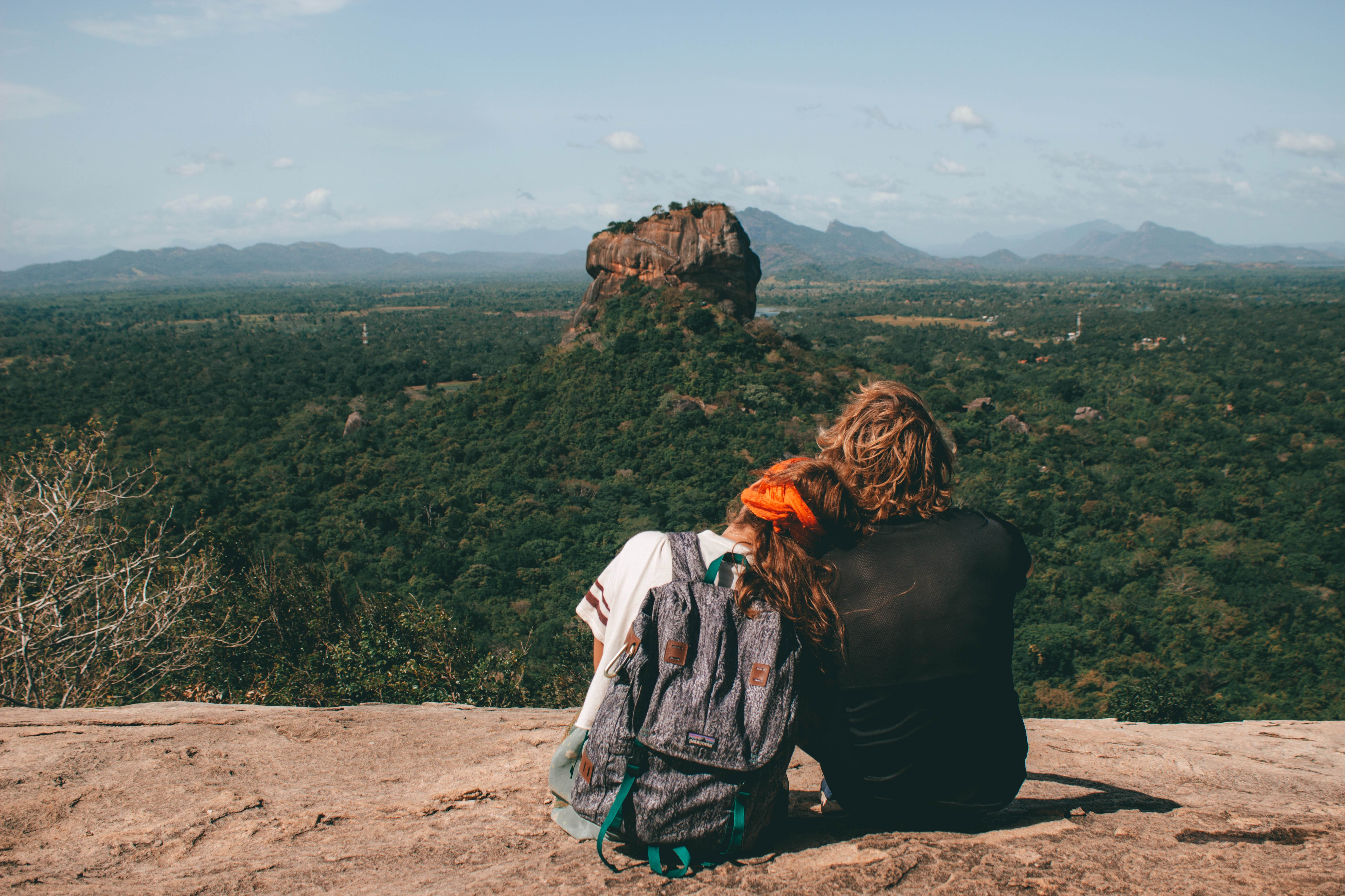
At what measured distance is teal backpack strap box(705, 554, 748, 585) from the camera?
2674mm

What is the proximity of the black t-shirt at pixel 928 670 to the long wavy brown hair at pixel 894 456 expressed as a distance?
80 mm

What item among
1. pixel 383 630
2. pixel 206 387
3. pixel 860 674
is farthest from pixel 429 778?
pixel 206 387

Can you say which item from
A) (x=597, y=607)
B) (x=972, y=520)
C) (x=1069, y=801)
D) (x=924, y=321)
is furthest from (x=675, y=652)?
(x=924, y=321)

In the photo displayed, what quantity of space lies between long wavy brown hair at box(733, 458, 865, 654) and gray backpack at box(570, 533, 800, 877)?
0.07 m

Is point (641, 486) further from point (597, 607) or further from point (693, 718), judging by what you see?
Result: point (693, 718)

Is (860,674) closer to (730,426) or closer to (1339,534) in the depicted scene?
(730,426)

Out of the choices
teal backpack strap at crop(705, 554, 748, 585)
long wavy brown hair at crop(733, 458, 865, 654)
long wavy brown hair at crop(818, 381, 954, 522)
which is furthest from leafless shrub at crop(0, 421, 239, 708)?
long wavy brown hair at crop(818, 381, 954, 522)

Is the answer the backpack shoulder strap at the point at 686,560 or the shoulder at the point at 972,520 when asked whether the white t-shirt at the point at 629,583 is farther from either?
the shoulder at the point at 972,520

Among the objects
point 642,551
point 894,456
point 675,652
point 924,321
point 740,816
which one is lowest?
point 740,816

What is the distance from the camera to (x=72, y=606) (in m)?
10.2

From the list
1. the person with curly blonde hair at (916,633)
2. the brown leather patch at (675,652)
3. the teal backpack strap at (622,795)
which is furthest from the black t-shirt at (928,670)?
the teal backpack strap at (622,795)

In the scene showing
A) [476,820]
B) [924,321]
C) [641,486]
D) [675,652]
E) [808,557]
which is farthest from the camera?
[924,321]

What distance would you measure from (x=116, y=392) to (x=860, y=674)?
56.6m

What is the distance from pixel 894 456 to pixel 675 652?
1.14m
